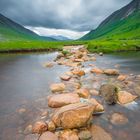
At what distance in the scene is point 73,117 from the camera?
8508 millimetres

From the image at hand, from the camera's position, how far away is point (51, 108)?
1107 cm

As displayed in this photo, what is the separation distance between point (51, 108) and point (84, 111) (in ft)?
9.86

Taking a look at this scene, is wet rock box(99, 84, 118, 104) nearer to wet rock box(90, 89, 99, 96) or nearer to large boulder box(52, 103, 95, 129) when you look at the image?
wet rock box(90, 89, 99, 96)

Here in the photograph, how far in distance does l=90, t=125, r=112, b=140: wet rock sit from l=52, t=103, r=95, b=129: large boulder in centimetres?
44

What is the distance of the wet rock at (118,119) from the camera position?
368 inches

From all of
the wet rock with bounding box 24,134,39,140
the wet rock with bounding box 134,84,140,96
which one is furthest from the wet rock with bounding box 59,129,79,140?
the wet rock with bounding box 134,84,140,96

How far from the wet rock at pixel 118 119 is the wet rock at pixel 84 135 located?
185 centimetres

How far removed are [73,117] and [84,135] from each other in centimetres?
98

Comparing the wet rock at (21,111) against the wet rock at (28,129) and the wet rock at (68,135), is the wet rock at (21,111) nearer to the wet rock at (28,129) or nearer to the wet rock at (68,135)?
the wet rock at (28,129)

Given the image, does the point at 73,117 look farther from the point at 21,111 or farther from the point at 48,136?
the point at 21,111

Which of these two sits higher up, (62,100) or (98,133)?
(62,100)

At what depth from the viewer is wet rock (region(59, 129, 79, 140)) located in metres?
7.81

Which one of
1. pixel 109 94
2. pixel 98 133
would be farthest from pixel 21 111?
pixel 109 94

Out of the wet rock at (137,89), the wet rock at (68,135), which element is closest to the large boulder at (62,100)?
the wet rock at (68,135)
